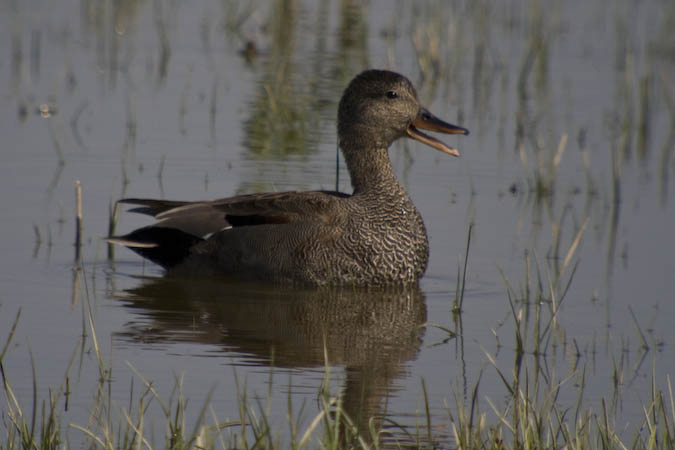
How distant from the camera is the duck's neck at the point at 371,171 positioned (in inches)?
326

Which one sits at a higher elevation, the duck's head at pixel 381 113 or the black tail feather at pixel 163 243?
the duck's head at pixel 381 113

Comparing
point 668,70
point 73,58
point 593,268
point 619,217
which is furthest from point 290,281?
point 668,70

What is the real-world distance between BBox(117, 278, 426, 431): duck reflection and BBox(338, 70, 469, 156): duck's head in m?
1.09

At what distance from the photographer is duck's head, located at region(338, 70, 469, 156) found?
27.3 ft

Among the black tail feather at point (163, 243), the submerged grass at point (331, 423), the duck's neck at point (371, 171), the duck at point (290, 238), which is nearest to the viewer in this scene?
the submerged grass at point (331, 423)

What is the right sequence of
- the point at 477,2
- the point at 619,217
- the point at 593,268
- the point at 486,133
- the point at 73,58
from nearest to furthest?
the point at 593,268, the point at 619,217, the point at 486,133, the point at 73,58, the point at 477,2

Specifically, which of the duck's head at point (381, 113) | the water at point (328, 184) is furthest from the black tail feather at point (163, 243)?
the duck's head at point (381, 113)

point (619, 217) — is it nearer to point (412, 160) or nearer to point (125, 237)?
point (412, 160)

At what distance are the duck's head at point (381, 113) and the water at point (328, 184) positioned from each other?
2.74 ft

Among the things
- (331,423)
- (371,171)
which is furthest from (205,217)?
(331,423)

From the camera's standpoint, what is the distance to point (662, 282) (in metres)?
7.92

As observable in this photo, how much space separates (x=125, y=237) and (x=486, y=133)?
4.66 meters

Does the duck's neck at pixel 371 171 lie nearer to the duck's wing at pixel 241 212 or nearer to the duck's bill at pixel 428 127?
the duck's bill at pixel 428 127

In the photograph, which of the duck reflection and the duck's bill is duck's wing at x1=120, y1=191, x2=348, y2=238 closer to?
the duck reflection
